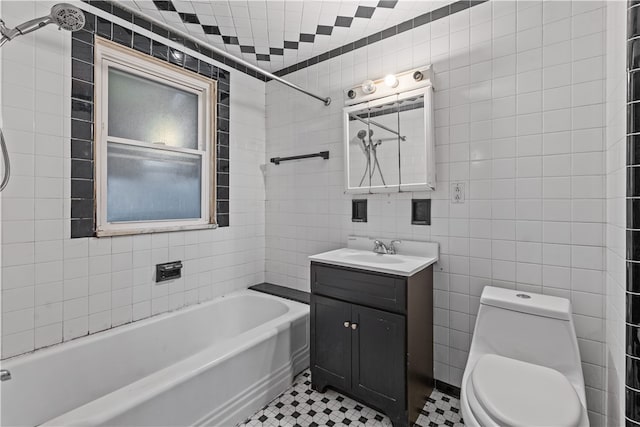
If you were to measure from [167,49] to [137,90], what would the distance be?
0.38m

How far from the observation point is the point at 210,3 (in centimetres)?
183

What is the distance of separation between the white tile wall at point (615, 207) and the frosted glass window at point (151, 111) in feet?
7.98

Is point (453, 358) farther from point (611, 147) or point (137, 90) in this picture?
point (137, 90)

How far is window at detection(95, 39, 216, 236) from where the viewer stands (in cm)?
184

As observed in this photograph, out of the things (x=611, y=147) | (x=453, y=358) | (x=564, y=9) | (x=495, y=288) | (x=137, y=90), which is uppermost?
(x=564, y=9)

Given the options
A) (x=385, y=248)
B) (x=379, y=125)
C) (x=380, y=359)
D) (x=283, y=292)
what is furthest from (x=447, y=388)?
(x=379, y=125)

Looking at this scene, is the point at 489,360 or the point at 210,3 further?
the point at 210,3

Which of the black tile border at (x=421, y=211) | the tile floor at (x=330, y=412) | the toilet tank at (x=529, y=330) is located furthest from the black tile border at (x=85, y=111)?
the toilet tank at (x=529, y=330)

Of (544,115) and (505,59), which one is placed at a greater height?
(505,59)

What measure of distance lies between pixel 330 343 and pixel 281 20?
2105mm

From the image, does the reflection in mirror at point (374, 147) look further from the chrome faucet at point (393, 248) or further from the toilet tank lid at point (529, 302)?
the toilet tank lid at point (529, 302)

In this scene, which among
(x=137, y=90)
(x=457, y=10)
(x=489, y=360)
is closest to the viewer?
(x=489, y=360)

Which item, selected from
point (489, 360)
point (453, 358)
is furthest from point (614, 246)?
point (453, 358)

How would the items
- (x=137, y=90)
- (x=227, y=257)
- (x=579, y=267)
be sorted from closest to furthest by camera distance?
(x=579, y=267), (x=137, y=90), (x=227, y=257)
